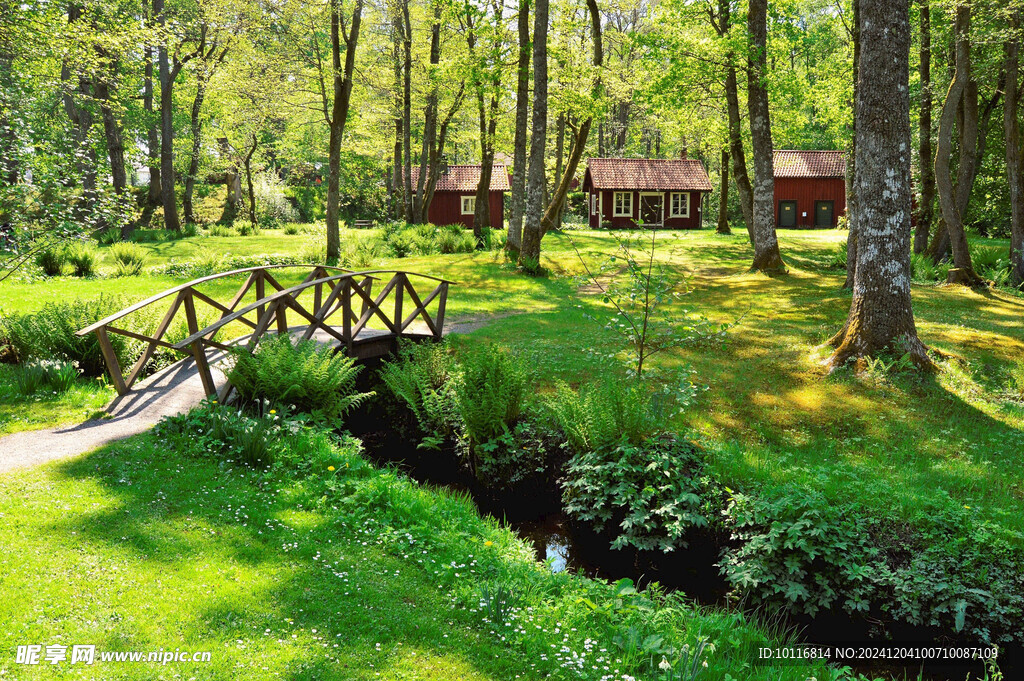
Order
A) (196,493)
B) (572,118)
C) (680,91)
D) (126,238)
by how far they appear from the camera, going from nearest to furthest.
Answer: (196,493) → (680,91) → (126,238) → (572,118)

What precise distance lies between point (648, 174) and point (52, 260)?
32868 mm

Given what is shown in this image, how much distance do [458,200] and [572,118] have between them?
16.1 m

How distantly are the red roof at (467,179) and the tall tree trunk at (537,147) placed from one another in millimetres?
24883

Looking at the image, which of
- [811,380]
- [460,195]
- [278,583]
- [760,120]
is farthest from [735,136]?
[460,195]

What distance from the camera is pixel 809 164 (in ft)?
142

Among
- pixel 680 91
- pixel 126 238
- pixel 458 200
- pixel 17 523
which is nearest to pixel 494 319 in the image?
pixel 17 523

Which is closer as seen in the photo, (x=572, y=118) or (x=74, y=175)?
(x=74, y=175)

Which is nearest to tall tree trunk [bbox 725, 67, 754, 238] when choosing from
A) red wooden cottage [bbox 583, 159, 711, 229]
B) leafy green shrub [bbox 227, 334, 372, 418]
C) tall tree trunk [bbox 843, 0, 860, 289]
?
tall tree trunk [bbox 843, 0, 860, 289]

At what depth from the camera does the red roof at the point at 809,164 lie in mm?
42841

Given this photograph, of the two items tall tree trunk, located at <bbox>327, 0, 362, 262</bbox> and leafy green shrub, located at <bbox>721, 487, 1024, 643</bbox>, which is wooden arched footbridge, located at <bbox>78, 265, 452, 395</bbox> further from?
tall tree trunk, located at <bbox>327, 0, 362, 262</bbox>

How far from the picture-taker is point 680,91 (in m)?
18.7

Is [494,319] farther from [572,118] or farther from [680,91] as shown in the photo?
[572,118]

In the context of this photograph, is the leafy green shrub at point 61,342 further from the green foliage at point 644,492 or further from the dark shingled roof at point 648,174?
the dark shingled roof at point 648,174

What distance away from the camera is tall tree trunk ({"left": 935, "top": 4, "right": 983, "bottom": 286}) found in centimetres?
1414
